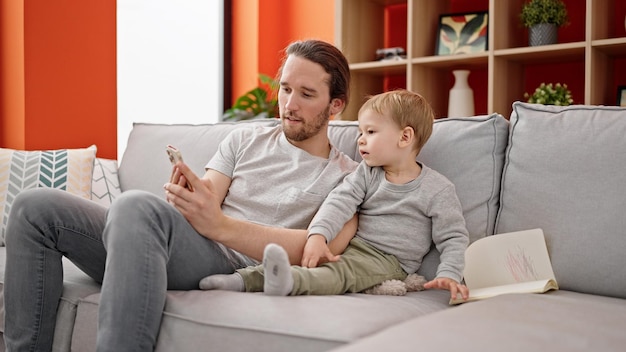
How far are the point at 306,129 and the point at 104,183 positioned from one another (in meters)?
0.93

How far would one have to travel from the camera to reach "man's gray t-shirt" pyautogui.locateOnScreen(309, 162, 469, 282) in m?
1.68

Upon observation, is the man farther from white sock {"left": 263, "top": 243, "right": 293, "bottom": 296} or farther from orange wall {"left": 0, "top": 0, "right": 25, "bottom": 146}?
orange wall {"left": 0, "top": 0, "right": 25, "bottom": 146}

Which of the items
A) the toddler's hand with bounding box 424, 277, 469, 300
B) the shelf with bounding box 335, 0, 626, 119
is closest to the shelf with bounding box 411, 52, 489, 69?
the shelf with bounding box 335, 0, 626, 119

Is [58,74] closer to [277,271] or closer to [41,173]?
[41,173]

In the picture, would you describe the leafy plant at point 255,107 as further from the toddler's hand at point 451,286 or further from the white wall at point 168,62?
the toddler's hand at point 451,286

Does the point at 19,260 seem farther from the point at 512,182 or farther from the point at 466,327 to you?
the point at 512,182

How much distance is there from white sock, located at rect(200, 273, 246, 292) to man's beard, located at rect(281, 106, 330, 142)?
1.47ft

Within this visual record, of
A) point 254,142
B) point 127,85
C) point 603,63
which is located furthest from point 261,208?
point 127,85

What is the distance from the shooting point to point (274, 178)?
187 cm

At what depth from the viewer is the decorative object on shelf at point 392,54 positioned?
3568mm

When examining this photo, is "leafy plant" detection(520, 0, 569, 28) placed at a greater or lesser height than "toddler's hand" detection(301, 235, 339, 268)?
greater

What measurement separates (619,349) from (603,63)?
7.42 feet

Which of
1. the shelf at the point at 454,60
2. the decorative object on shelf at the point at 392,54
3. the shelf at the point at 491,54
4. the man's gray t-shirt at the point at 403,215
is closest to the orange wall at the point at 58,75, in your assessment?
the shelf at the point at 491,54

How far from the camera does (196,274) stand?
5.28 feet
